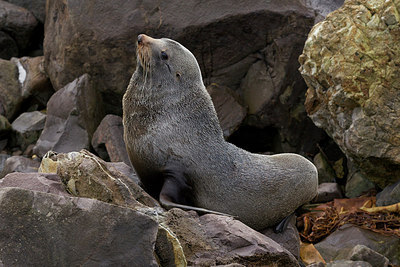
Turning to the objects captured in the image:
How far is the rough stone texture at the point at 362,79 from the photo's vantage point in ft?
23.4

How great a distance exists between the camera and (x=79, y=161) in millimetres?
4730

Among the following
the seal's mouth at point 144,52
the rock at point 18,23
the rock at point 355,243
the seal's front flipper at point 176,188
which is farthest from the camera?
the rock at point 18,23

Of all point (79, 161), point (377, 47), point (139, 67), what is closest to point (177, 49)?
point (139, 67)

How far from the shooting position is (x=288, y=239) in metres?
6.08

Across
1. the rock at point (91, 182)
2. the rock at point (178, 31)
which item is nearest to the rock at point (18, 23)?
the rock at point (178, 31)

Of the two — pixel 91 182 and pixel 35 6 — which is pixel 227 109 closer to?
pixel 91 182

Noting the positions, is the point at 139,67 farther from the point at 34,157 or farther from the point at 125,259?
the point at 34,157

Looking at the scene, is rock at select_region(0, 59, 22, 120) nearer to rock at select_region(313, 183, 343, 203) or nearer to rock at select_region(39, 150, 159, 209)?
rock at select_region(313, 183, 343, 203)

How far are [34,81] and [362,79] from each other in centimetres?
627

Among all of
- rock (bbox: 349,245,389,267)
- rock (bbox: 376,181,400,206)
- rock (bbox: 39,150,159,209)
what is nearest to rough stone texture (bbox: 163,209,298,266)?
rock (bbox: 39,150,159,209)

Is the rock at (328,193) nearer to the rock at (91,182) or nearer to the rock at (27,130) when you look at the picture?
the rock at (91,182)

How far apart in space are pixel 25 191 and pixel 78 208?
323mm

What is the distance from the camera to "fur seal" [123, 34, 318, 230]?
6.00 meters

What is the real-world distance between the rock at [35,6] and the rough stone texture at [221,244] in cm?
884
